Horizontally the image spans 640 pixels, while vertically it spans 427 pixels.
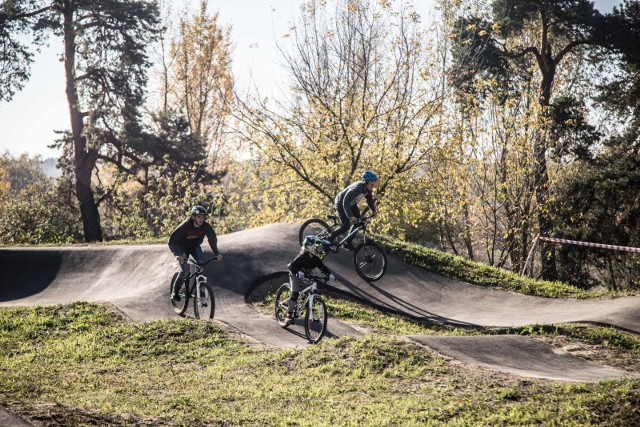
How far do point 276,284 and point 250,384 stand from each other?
686 centimetres

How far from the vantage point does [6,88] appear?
93.1 ft

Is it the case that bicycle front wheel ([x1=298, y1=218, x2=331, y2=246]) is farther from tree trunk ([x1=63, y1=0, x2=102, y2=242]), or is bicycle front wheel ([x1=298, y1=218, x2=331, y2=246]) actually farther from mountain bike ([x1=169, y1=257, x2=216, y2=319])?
tree trunk ([x1=63, y1=0, x2=102, y2=242])

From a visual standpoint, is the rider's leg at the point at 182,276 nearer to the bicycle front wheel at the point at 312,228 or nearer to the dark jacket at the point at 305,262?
the dark jacket at the point at 305,262

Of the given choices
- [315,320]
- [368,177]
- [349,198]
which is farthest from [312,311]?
[368,177]

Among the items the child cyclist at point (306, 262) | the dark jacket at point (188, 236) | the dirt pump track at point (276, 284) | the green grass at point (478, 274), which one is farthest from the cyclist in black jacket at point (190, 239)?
the green grass at point (478, 274)

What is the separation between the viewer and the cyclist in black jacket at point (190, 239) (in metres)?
12.3

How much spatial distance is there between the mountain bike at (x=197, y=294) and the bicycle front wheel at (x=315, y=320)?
2.15 m

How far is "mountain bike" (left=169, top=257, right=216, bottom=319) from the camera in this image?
1248 cm

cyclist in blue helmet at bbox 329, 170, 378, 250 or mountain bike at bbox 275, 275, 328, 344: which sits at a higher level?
cyclist in blue helmet at bbox 329, 170, 378, 250

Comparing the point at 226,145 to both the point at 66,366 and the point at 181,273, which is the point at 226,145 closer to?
the point at 181,273

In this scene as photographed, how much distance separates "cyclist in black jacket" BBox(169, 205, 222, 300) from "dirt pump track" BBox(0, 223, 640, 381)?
121 centimetres

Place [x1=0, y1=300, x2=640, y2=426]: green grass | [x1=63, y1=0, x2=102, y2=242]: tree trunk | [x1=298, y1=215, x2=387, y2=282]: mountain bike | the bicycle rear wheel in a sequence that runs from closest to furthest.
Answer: [x1=0, y1=300, x2=640, y2=426]: green grass
the bicycle rear wheel
[x1=298, y1=215, x2=387, y2=282]: mountain bike
[x1=63, y1=0, x2=102, y2=242]: tree trunk

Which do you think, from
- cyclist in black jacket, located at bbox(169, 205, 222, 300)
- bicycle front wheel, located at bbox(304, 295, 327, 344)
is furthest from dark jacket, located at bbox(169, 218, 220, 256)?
bicycle front wheel, located at bbox(304, 295, 327, 344)

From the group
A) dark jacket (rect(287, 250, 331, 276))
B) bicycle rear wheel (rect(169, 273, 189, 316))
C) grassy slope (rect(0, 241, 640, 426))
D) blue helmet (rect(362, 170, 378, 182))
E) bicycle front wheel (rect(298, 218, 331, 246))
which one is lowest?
grassy slope (rect(0, 241, 640, 426))
